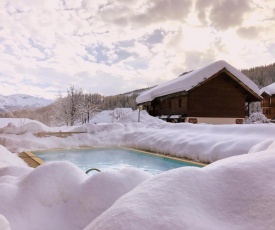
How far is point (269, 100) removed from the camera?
3678cm

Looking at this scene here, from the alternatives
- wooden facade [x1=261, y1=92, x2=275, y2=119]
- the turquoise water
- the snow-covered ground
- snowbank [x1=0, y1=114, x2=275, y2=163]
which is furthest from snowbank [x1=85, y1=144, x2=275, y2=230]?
wooden facade [x1=261, y1=92, x2=275, y2=119]

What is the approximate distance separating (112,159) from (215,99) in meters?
13.0

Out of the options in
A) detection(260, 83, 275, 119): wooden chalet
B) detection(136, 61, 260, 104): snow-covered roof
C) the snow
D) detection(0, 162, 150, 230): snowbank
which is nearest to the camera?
detection(0, 162, 150, 230): snowbank

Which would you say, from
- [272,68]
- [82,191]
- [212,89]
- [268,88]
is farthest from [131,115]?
[272,68]

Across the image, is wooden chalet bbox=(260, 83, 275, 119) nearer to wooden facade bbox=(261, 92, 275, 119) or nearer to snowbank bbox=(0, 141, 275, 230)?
wooden facade bbox=(261, 92, 275, 119)

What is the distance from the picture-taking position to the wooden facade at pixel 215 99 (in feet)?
69.8

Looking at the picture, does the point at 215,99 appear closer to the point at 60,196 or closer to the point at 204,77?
the point at 204,77

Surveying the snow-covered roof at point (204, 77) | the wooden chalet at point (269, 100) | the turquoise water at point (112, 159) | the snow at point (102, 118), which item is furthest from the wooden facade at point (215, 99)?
the snow at point (102, 118)

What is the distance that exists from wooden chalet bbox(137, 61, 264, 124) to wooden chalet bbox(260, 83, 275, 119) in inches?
555

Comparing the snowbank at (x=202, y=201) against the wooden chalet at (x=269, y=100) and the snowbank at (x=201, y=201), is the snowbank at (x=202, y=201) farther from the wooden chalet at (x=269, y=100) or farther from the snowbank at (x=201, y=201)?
the wooden chalet at (x=269, y=100)

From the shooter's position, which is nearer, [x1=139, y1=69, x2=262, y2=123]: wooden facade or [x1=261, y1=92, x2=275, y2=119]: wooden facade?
[x1=139, y1=69, x2=262, y2=123]: wooden facade

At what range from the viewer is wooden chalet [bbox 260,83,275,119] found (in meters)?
35.8

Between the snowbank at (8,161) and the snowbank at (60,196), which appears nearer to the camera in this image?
the snowbank at (60,196)

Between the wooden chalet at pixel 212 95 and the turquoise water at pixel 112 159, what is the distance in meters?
8.77
